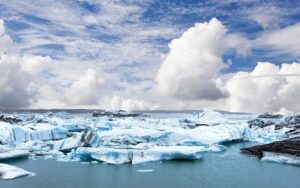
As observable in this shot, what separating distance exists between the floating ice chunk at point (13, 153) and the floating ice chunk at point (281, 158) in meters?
14.6

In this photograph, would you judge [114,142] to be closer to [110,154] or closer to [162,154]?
[110,154]

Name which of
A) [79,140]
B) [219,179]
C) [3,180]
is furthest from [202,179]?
[79,140]

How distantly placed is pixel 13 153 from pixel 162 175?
32.0ft

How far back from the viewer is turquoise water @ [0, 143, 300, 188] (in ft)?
55.3

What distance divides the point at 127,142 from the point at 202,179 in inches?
393

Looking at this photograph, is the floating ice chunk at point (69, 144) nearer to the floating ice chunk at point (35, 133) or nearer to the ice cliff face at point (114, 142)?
the ice cliff face at point (114, 142)

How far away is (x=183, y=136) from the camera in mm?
29562

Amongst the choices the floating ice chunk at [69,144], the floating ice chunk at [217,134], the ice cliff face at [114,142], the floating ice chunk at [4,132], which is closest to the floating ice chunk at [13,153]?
the ice cliff face at [114,142]

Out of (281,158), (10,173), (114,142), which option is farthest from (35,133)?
(281,158)

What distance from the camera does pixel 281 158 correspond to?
75.6 feet

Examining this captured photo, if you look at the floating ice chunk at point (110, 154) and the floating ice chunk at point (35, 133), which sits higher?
the floating ice chunk at point (35, 133)

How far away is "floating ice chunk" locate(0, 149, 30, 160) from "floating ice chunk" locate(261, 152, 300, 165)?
14.6 metres

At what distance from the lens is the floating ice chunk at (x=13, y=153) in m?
22.5

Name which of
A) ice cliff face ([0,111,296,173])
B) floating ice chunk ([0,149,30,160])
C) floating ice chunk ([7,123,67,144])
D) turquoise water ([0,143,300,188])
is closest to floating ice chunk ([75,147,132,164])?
ice cliff face ([0,111,296,173])
